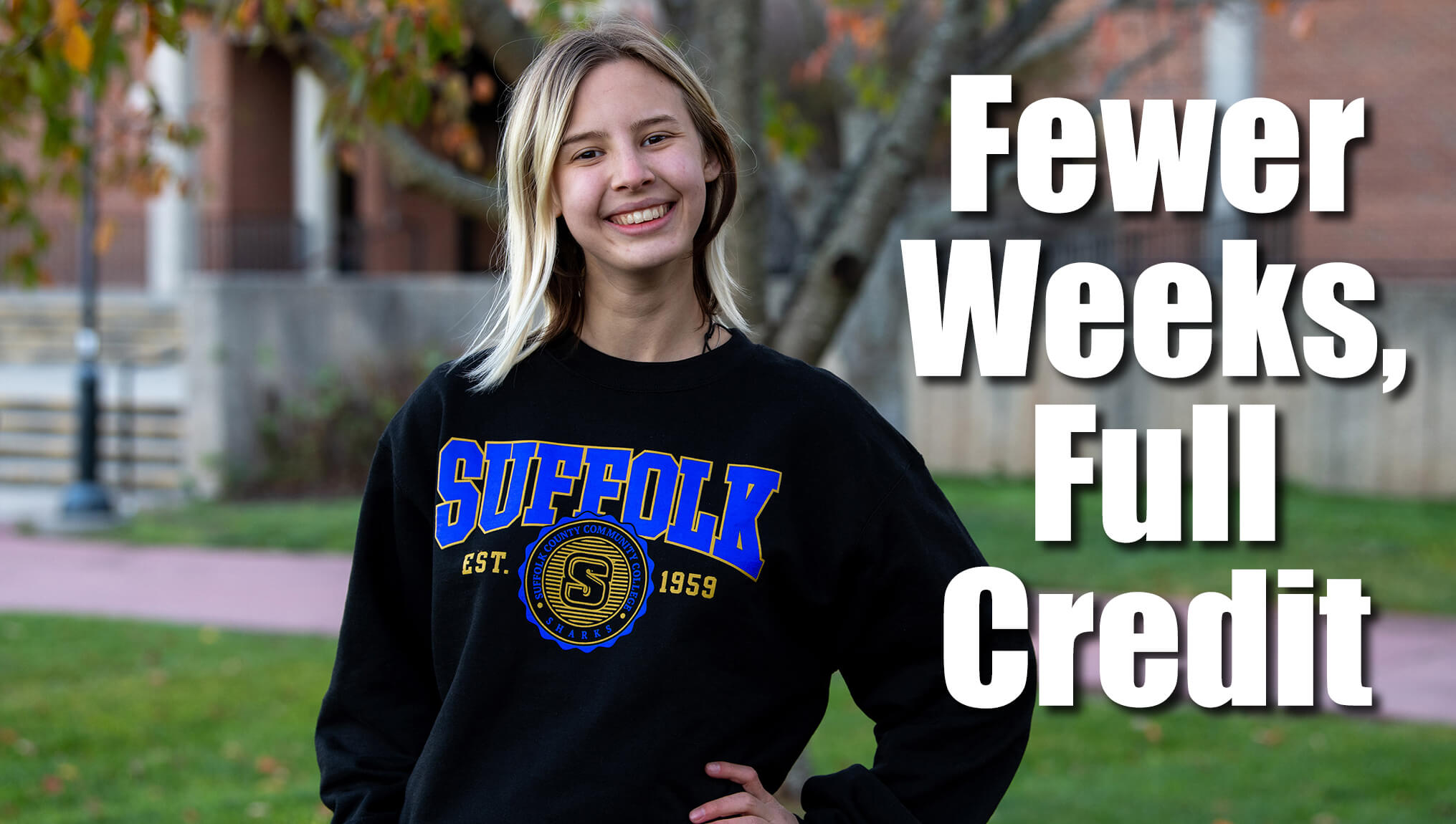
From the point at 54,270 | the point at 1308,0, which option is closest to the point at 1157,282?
the point at 1308,0

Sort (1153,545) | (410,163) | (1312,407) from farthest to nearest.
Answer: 1. (1312,407)
2. (1153,545)
3. (410,163)

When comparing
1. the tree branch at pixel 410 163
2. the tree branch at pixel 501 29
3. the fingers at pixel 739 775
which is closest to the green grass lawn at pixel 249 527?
the tree branch at pixel 410 163

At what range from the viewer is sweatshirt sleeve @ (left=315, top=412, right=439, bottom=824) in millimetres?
2254

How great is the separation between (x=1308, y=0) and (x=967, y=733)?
15386mm

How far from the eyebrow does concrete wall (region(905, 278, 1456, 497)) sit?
Answer: 11.1m

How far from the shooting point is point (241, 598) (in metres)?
9.26

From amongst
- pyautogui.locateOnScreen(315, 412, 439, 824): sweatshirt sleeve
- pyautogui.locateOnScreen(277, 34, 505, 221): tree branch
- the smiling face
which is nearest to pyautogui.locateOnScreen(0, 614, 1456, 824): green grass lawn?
pyautogui.locateOnScreen(277, 34, 505, 221): tree branch

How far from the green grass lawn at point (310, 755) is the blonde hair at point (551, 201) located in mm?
3249

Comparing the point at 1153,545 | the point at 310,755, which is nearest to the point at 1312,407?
the point at 1153,545

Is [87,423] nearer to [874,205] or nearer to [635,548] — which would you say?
[874,205]

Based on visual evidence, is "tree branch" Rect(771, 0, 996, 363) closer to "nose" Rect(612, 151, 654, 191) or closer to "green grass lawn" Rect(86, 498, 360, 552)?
"nose" Rect(612, 151, 654, 191)

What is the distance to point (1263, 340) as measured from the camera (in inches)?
278

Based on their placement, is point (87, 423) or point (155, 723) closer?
point (155, 723)

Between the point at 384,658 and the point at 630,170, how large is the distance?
2.60ft
